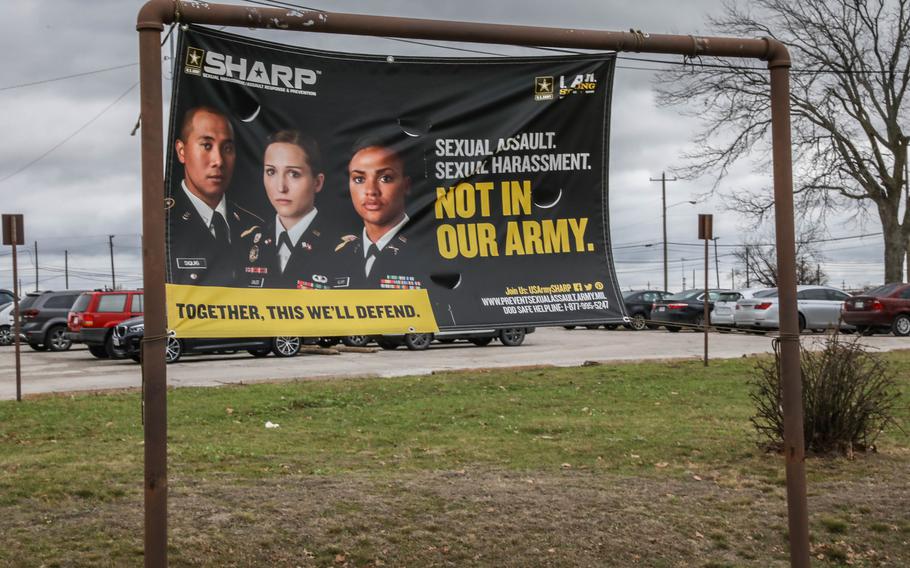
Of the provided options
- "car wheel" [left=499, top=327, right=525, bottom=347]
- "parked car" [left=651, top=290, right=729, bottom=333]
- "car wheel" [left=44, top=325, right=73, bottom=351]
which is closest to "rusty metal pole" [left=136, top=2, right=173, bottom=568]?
"car wheel" [left=499, top=327, right=525, bottom=347]

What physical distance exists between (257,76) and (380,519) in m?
3.59

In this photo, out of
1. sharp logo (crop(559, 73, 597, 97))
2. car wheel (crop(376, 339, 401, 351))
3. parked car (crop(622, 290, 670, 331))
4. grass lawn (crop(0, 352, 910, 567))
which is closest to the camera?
sharp logo (crop(559, 73, 597, 97))

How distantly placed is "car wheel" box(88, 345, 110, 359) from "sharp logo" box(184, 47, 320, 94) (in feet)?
70.2

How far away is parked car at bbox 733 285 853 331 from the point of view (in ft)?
103

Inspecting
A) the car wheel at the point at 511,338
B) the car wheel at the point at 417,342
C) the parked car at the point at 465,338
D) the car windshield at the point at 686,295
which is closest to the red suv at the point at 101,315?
the parked car at the point at 465,338

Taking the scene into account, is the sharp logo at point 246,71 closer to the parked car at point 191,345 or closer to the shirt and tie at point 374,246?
the shirt and tie at point 374,246

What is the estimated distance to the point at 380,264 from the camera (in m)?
4.89

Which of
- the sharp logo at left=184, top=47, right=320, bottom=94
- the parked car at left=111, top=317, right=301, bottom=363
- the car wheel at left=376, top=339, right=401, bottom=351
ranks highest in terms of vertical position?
the sharp logo at left=184, top=47, right=320, bottom=94

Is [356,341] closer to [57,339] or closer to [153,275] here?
[57,339]

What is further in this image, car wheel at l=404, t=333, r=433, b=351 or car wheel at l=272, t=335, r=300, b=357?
car wheel at l=404, t=333, r=433, b=351

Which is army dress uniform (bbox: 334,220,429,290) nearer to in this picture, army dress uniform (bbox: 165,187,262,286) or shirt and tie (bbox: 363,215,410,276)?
shirt and tie (bbox: 363,215,410,276)

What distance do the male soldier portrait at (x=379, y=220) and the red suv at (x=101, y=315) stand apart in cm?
2067

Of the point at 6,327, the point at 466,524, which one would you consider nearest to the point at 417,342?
the point at 6,327

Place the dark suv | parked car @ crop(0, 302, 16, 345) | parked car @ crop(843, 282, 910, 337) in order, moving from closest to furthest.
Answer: the dark suv < parked car @ crop(843, 282, 910, 337) < parked car @ crop(0, 302, 16, 345)
